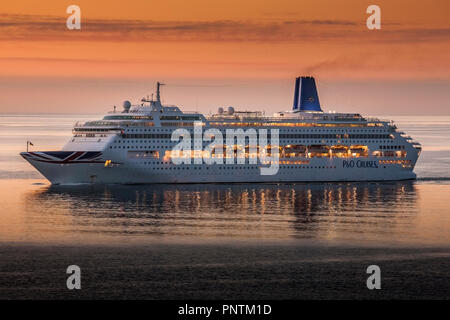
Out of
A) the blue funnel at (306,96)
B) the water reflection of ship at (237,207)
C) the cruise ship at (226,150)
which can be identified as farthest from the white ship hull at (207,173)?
the blue funnel at (306,96)

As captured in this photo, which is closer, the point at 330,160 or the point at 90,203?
the point at 90,203

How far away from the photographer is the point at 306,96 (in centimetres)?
8281

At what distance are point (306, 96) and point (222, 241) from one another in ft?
135

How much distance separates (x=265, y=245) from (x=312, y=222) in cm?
851

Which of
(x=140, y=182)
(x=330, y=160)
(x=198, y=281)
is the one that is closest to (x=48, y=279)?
(x=198, y=281)

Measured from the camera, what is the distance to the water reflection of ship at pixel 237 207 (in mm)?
49312

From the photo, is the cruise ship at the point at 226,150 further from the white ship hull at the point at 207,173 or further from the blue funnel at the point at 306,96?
the blue funnel at the point at 306,96

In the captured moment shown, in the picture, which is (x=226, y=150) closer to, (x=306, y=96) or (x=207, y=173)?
(x=207, y=173)

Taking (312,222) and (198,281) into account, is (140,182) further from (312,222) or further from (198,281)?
(198,281)

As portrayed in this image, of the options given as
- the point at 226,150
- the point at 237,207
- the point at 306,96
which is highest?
the point at 306,96

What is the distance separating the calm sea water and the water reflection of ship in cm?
10

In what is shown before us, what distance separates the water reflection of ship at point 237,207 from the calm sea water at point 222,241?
0.10 metres

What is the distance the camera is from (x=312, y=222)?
169 ft

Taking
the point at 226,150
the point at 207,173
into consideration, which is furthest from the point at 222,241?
the point at 226,150
